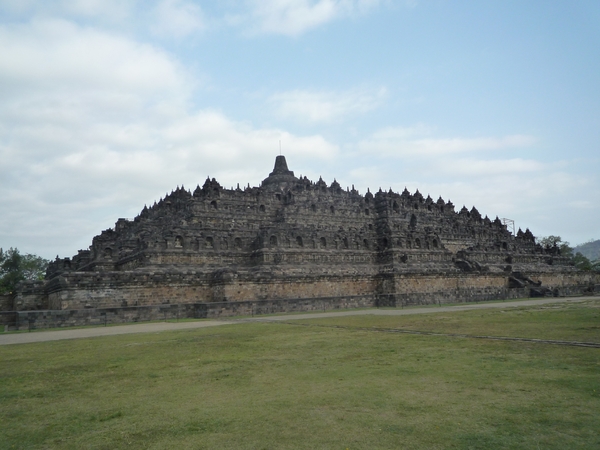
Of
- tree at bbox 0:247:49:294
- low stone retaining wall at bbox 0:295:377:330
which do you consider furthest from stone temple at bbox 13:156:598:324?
tree at bbox 0:247:49:294

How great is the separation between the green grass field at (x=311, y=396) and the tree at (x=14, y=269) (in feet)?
156

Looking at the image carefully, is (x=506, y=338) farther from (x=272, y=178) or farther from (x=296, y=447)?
(x=272, y=178)

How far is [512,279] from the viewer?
50156 mm

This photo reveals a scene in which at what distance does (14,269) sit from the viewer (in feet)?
212

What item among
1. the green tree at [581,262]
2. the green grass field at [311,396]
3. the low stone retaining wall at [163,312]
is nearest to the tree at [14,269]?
the low stone retaining wall at [163,312]

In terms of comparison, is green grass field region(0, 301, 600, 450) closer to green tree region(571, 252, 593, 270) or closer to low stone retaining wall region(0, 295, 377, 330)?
low stone retaining wall region(0, 295, 377, 330)

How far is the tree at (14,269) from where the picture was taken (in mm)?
59281

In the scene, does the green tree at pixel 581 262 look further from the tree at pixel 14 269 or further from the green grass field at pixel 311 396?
the tree at pixel 14 269

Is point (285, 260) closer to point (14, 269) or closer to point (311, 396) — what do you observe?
point (311, 396)

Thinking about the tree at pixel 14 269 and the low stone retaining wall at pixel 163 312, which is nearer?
the low stone retaining wall at pixel 163 312

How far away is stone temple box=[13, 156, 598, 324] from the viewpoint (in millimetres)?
33656

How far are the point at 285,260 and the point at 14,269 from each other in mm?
44605

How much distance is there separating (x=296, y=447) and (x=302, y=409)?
5.27 feet

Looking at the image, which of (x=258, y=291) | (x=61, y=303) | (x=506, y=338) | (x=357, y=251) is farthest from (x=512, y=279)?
(x=61, y=303)
